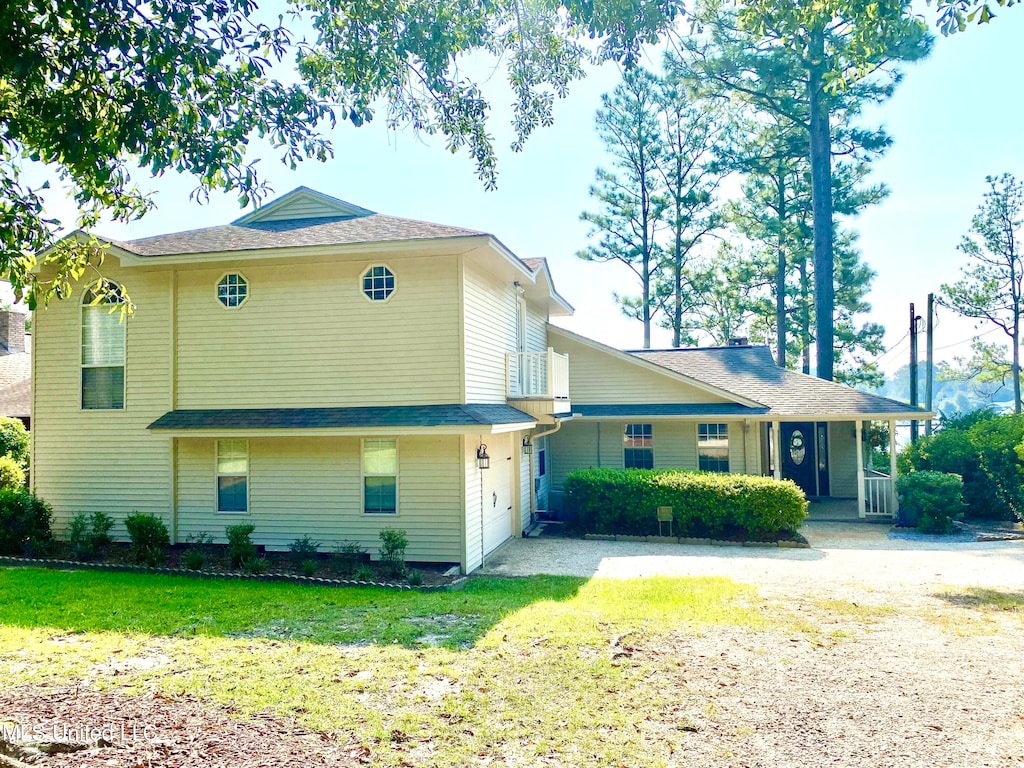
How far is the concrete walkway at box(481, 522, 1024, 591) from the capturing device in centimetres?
1012

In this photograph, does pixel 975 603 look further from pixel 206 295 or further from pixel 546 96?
pixel 206 295

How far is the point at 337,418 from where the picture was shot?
35.4 feet

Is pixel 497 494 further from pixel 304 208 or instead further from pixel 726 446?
pixel 726 446

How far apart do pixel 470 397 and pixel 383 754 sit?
7073mm

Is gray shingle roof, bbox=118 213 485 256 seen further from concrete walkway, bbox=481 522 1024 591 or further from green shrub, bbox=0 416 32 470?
green shrub, bbox=0 416 32 470

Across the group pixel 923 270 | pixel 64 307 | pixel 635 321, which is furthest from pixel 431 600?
pixel 923 270

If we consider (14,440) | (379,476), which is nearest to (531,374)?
(379,476)

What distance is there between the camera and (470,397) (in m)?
11.0

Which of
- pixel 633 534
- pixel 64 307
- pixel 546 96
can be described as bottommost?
pixel 633 534

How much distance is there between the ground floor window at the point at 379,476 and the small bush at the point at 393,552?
1.85ft

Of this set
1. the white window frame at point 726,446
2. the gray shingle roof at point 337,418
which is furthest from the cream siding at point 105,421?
the white window frame at point 726,446

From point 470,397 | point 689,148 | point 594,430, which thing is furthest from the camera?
point 689,148

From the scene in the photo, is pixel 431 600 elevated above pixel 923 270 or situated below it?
below

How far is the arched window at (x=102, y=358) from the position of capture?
12.2m
